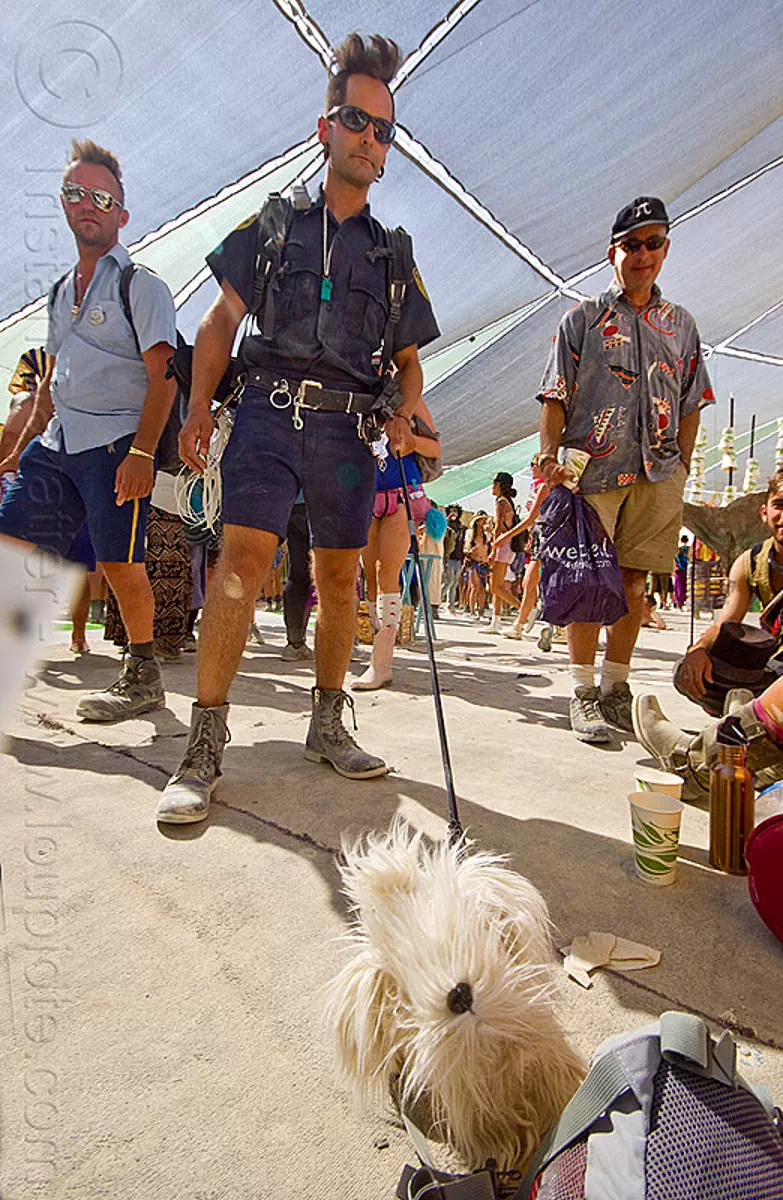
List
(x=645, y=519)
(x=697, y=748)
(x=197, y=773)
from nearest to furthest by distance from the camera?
1. (x=197, y=773)
2. (x=697, y=748)
3. (x=645, y=519)

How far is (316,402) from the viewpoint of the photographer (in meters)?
1.94

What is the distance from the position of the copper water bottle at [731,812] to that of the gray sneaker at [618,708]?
1.30m

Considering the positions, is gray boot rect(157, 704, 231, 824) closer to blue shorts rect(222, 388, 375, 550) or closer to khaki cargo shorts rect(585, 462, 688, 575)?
blue shorts rect(222, 388, 375, 550)

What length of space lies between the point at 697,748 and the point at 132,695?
2044 mm

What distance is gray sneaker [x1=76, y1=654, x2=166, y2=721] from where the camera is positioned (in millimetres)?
2527

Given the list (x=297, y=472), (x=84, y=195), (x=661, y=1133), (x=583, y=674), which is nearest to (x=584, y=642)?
(x=583, y=674)

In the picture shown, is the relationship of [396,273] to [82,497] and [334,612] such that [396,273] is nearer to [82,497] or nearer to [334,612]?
[334,612]

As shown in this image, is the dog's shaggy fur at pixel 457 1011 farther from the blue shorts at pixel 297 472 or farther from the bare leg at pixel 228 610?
the blue shorts at pixel 297 472

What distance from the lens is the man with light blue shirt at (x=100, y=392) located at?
2.43 m

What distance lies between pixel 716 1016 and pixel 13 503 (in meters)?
2.54

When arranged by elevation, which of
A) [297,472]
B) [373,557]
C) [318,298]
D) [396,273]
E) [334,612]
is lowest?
[334,612]

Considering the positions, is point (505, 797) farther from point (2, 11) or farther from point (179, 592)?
point (2, 11)

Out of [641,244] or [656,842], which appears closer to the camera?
[656,842]

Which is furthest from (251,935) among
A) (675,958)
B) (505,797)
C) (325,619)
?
(325,619)
